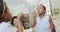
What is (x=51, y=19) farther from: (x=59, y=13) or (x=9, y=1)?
(x=9, y=1)

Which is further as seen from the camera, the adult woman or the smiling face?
the smiling face

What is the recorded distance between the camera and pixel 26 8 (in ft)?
2.82

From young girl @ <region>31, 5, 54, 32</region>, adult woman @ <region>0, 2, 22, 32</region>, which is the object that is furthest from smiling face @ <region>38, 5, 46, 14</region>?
adult woman @ <region>0, 2, 22, 32</region>

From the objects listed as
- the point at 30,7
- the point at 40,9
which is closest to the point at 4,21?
the point at 30,7

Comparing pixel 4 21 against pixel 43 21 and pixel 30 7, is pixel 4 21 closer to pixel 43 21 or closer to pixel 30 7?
pixel 30 7

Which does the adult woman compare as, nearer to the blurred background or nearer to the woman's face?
the blurred background

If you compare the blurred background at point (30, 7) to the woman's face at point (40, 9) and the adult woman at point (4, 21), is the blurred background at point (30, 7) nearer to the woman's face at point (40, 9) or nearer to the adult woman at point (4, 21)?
the woman's face at point (40, 9)

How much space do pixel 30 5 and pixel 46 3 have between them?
159mm

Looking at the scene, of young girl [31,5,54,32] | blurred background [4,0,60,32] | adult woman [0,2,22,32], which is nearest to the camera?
adult woman [0,2,22,32]

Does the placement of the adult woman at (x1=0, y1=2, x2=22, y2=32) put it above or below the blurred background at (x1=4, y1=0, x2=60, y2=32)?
below

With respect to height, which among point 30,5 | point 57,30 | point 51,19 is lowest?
point 57,30

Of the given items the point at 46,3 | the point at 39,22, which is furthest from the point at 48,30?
the point at 46,3

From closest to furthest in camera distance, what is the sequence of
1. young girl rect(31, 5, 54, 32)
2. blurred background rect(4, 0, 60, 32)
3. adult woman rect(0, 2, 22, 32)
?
adult woman rect(0, 2, 22, 32) → blurred background rect(4, 0, 60, 32) → young girl rect(31, 5, 54, 32)

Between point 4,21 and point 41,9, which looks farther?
point 41,9
